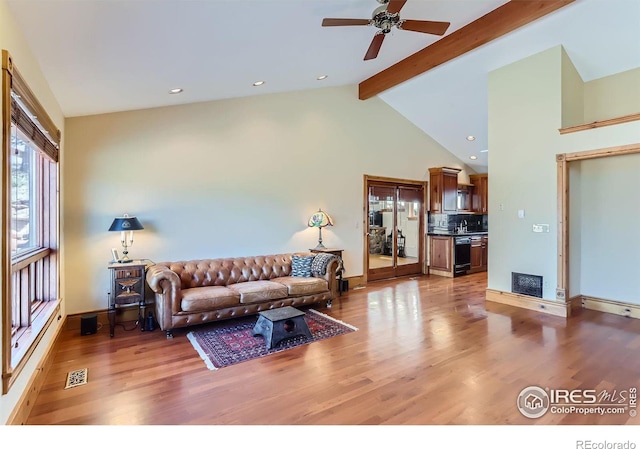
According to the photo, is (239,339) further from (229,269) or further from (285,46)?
(285,46)

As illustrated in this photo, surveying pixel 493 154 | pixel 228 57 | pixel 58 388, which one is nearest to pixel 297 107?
pixel 228 57

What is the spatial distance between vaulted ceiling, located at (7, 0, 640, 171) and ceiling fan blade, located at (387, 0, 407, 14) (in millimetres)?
426

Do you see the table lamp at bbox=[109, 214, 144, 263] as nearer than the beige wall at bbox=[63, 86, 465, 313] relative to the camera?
Yes

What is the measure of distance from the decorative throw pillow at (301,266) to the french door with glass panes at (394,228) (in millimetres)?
1952

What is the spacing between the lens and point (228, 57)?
137 inches

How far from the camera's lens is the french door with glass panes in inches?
272

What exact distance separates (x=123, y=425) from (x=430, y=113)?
689 cm

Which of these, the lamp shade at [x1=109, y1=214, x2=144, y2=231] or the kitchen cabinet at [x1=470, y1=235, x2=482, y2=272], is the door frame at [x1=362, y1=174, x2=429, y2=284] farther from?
the lamp shade at [x1=109, y1=214, x2=144, y2=231]

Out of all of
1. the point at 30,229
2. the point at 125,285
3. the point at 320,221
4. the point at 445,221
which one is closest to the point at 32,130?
the point at 30,229

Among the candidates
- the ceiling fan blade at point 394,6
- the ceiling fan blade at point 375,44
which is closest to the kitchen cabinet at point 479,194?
the ceiling fan blade at point 375,44

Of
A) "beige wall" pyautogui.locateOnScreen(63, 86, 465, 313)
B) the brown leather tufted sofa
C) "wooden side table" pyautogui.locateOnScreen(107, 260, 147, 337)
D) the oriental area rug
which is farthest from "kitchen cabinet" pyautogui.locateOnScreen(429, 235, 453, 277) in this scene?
"wooden side table" pyautogui.locateOnScreen(107, 260, 147, 337)

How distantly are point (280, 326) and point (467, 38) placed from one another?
452cm

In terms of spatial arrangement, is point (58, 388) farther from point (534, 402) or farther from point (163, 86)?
point (534, 402)
